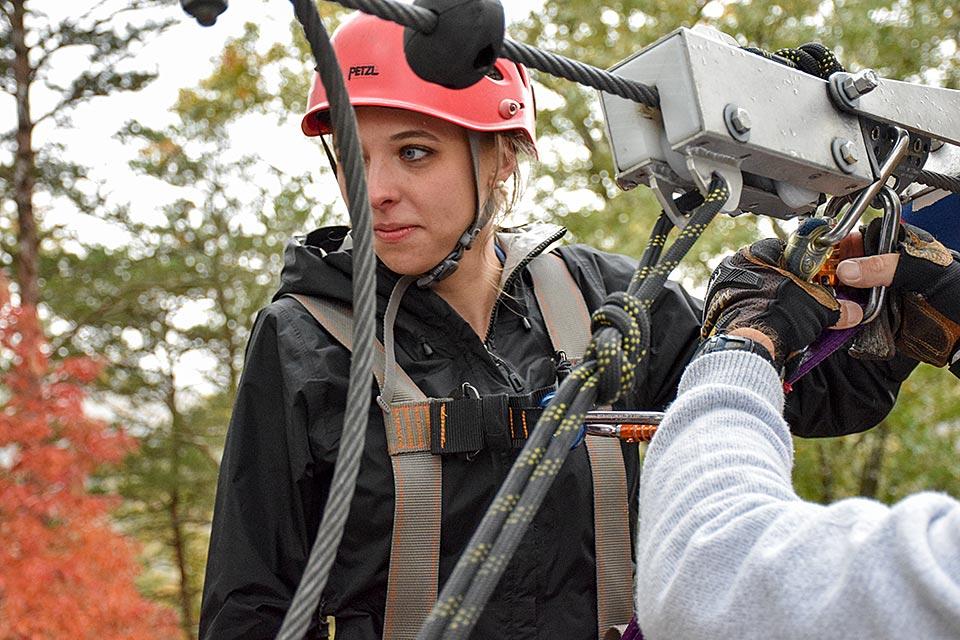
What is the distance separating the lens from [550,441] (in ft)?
3.54

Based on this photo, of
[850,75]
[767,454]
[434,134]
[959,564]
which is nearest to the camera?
[959,564]

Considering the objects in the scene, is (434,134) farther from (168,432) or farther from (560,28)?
(168,432)

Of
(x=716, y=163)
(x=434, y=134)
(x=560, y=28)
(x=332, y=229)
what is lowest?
(x=716, y=163)

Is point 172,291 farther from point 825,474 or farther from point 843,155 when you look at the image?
point 843,155

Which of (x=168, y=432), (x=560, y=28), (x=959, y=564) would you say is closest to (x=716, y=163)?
(x=959, y=564)

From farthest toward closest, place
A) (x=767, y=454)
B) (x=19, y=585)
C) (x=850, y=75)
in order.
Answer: (x=19, y=585) < (x=850, y=75) < (x=767, y=454)

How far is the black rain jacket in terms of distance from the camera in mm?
1843

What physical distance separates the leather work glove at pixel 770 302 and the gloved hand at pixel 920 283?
8 centimetres

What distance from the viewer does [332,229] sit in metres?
2.18

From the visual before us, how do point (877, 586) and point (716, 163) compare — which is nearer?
point (877, 586)

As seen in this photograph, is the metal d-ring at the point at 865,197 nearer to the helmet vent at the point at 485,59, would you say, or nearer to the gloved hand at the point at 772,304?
the gloved hand at the point at 772,304

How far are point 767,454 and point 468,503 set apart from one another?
85 cm

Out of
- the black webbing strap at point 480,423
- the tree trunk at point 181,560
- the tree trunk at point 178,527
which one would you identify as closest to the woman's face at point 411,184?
the black webbing strap at point 480,423

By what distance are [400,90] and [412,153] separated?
0.44 feet
